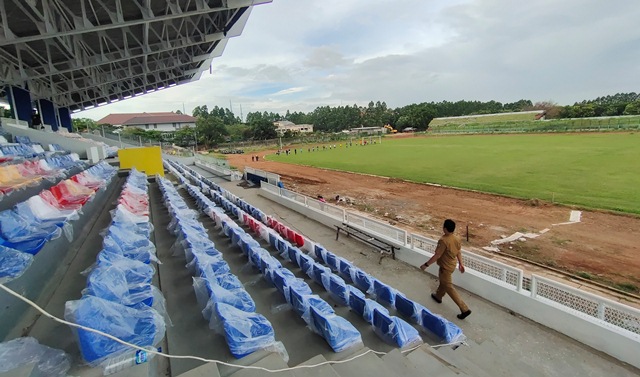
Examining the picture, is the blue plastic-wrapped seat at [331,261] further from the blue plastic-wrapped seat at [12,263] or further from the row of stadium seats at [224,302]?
the blue plastic-wrapped seat at [12,263]

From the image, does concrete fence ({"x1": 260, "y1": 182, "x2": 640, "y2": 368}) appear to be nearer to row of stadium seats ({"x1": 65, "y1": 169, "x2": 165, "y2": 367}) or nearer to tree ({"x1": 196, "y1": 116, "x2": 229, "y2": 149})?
row of stadium seats ({"x1": 65, "y1": 169, "x2": 165, "y2": 367})

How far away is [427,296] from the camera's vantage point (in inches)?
225

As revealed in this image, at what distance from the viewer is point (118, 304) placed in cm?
303

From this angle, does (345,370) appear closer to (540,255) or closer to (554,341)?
(554,341)

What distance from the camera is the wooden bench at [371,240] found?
293 inches

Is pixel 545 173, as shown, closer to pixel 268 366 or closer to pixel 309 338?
pixel 309 338

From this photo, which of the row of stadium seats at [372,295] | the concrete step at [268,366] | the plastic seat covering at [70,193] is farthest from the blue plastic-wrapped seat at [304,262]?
the plastic seat covering at [70,193]

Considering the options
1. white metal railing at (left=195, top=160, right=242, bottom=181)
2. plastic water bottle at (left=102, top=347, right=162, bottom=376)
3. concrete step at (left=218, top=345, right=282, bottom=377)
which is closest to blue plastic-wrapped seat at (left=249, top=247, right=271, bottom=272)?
concrete step at (left=218, top=345, right=282, bottom=377)

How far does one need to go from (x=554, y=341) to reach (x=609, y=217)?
10.4 metres

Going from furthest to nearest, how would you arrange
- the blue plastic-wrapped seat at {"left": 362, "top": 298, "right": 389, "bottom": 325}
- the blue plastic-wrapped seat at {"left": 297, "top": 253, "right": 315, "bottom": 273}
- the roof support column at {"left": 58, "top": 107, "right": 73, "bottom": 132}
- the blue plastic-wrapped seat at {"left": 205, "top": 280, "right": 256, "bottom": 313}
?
the roof support column at {"left": 58, "top": 107, "right": 73, "bottom": 132}, the blue plastic-wrapped seat at {"left": 297, "top": 253, "right": 315, "bottom": 273}, the blue plastic-wrapped seat at {"left": 362, "top": 298, "right": 389, "bottom": 325}, the blue plastic-wrapped seat at {"left": 205, "top": 280, "right": 256, "bottom": 313}

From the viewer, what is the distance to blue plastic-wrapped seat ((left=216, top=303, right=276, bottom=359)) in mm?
3092

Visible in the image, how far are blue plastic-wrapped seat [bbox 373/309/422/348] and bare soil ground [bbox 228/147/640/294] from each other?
20.6 feet

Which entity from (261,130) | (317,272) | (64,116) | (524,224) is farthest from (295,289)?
(261,130)

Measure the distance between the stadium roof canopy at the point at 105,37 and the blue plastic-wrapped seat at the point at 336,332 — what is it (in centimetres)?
1185
